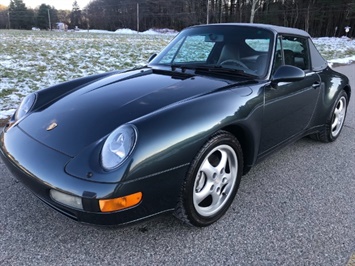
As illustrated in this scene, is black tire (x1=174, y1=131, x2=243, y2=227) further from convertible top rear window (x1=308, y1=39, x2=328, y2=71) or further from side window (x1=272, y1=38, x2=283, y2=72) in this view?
convertible top rear window (x1=308, y1=39, x2=328, y2=71)

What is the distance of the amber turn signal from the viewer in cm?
168

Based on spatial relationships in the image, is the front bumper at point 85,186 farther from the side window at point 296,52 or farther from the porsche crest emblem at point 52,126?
the side window at point 296,52

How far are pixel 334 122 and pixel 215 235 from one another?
2.73 m

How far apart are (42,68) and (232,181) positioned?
7443 millimetres

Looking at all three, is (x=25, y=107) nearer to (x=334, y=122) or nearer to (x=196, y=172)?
(x=196, y=172)

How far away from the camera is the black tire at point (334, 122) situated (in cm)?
383

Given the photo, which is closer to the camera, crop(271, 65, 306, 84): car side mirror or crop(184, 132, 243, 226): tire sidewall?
crop(184, 132, 243, 226): tire sidewall

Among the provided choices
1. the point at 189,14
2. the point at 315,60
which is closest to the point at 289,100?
the point at 315,60

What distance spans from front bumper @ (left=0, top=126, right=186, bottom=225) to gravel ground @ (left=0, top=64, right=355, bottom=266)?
0.42 ft

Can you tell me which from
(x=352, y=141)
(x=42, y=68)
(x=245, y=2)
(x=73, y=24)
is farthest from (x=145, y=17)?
(x=352, y=141)

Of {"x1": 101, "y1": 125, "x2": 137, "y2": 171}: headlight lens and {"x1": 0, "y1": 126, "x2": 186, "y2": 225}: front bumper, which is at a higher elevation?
{"x1": 101, "y1": 125, "x2": 137, "y2": 171}: headlight lens

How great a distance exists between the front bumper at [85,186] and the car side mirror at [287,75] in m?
1.34

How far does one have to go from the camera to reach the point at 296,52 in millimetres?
3363

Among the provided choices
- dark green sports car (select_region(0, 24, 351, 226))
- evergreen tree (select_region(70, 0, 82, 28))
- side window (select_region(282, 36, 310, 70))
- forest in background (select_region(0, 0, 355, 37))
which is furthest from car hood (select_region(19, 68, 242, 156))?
evergreen tree (select_region(70, 0, 82, 28))
